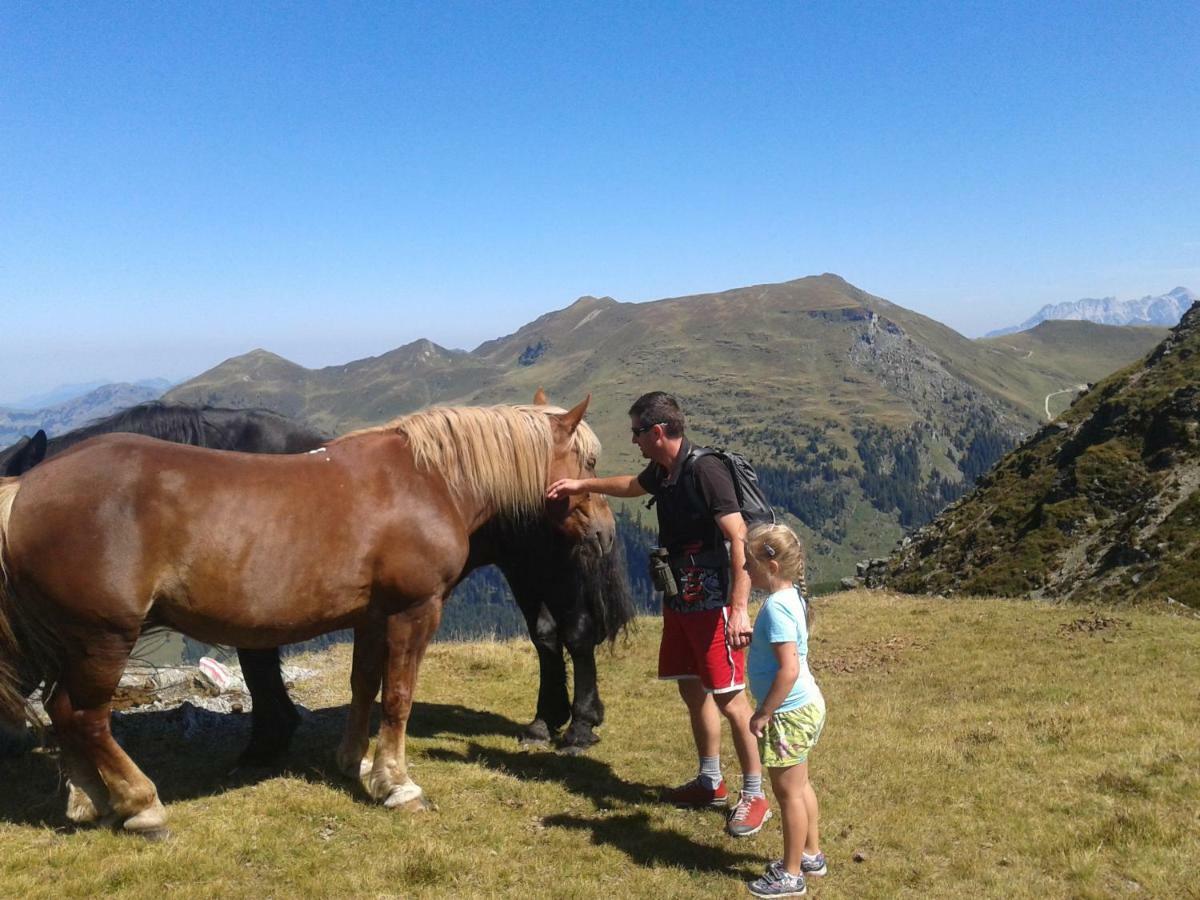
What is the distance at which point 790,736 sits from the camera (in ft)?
15.3

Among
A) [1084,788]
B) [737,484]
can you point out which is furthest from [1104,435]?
[737,484]

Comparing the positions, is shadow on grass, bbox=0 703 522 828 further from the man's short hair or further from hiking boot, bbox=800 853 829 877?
the man's short hair

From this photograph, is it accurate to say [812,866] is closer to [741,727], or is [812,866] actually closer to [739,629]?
[741,727]

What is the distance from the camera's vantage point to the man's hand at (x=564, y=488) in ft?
21.4

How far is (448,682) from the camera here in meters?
10.9

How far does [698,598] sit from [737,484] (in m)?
0.86

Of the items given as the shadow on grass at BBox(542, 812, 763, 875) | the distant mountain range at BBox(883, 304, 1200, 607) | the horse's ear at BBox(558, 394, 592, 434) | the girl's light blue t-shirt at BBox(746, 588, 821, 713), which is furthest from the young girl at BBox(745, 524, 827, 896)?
the distant mountain range at BBox(883, 304, 1200, 607)

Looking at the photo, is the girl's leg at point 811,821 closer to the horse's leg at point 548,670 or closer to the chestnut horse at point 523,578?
the chestnut horse at point 523,578

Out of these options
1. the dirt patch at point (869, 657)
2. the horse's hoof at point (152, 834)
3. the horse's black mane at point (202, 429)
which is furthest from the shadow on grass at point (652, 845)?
the dirt patch at point (869, 657)

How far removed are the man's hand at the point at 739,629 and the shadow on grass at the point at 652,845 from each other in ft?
4.83

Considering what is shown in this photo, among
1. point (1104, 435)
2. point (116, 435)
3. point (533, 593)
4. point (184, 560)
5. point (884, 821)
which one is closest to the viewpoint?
point (184, 560)

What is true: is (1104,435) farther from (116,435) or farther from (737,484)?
(116,435)

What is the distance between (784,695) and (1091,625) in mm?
10266

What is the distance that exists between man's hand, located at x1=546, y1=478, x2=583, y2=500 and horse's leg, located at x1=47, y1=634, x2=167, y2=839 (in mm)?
3122
